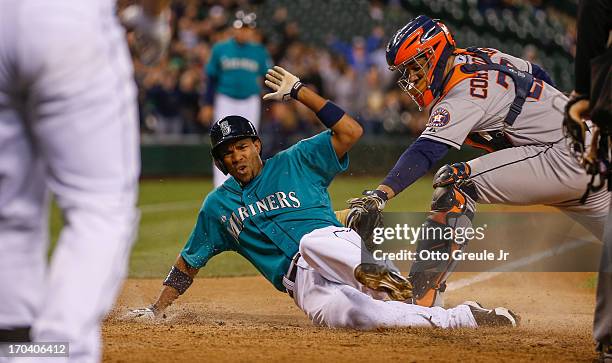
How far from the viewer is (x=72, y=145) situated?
1.95 metres

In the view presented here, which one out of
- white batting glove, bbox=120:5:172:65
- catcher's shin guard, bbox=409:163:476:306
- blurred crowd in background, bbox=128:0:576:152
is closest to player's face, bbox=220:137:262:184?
catcher's shin guard, bbox=409:163:476:306

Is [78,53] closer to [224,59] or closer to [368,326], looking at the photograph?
[368,326]

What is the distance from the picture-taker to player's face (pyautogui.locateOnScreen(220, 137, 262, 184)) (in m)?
5.23

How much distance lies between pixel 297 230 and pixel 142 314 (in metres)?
1.16

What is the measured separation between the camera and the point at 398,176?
16.6ft

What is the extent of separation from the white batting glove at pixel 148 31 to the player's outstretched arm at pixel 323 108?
266 cm

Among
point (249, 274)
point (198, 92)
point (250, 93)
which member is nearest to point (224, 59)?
point (250, 93)

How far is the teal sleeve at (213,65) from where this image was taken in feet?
36.4

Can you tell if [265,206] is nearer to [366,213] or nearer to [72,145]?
[366,213]

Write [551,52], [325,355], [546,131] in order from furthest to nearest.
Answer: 1. [551,52]
2. [546,131]
3. [325,355]

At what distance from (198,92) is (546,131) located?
1172cm

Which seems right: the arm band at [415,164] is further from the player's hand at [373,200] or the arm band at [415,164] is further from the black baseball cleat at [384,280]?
the black baseball cleat at [384,280]

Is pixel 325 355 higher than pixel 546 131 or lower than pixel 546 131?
lower

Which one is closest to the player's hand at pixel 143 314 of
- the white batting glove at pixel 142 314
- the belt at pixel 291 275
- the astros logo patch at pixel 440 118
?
the white batting glove at pixel 142 314
